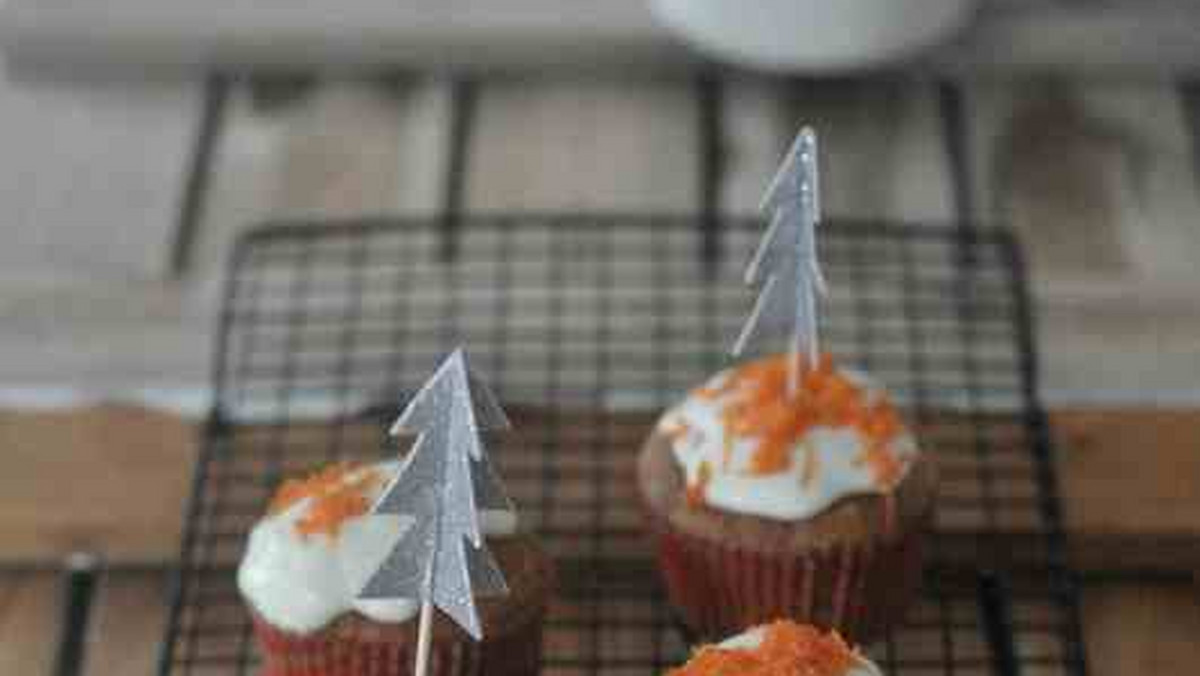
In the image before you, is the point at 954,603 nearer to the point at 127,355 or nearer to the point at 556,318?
the point at 556,318

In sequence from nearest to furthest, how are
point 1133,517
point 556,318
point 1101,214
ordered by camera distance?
1. point 1133,517
2. point 556,318
3. point 1101,214

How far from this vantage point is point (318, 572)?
4.44 feet

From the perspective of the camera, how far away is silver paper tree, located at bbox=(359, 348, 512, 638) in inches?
→ 47.3

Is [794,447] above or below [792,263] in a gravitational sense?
below

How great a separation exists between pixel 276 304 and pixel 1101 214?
76cm

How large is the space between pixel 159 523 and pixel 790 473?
491mm

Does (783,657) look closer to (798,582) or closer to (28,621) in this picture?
(798,582)

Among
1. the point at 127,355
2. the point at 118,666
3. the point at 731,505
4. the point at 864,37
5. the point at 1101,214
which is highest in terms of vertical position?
the point at 864,37

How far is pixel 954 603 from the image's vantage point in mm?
1528

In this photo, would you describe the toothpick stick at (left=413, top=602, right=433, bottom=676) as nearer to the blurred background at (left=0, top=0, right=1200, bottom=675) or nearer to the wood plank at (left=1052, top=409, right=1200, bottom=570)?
the blurred background at (left=0, top=0, right=1200, bottom=675)

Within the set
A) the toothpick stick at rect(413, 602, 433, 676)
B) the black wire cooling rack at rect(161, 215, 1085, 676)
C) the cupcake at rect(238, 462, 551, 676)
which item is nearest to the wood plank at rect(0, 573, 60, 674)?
the black wire cooling rack at rect(161, 215, 1085, 676)

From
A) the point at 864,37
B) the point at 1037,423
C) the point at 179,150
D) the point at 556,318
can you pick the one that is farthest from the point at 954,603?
the point at 179,150

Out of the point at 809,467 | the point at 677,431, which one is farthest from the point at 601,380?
the point at 809,467

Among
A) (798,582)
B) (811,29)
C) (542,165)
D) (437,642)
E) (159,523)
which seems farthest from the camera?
(542,165)
